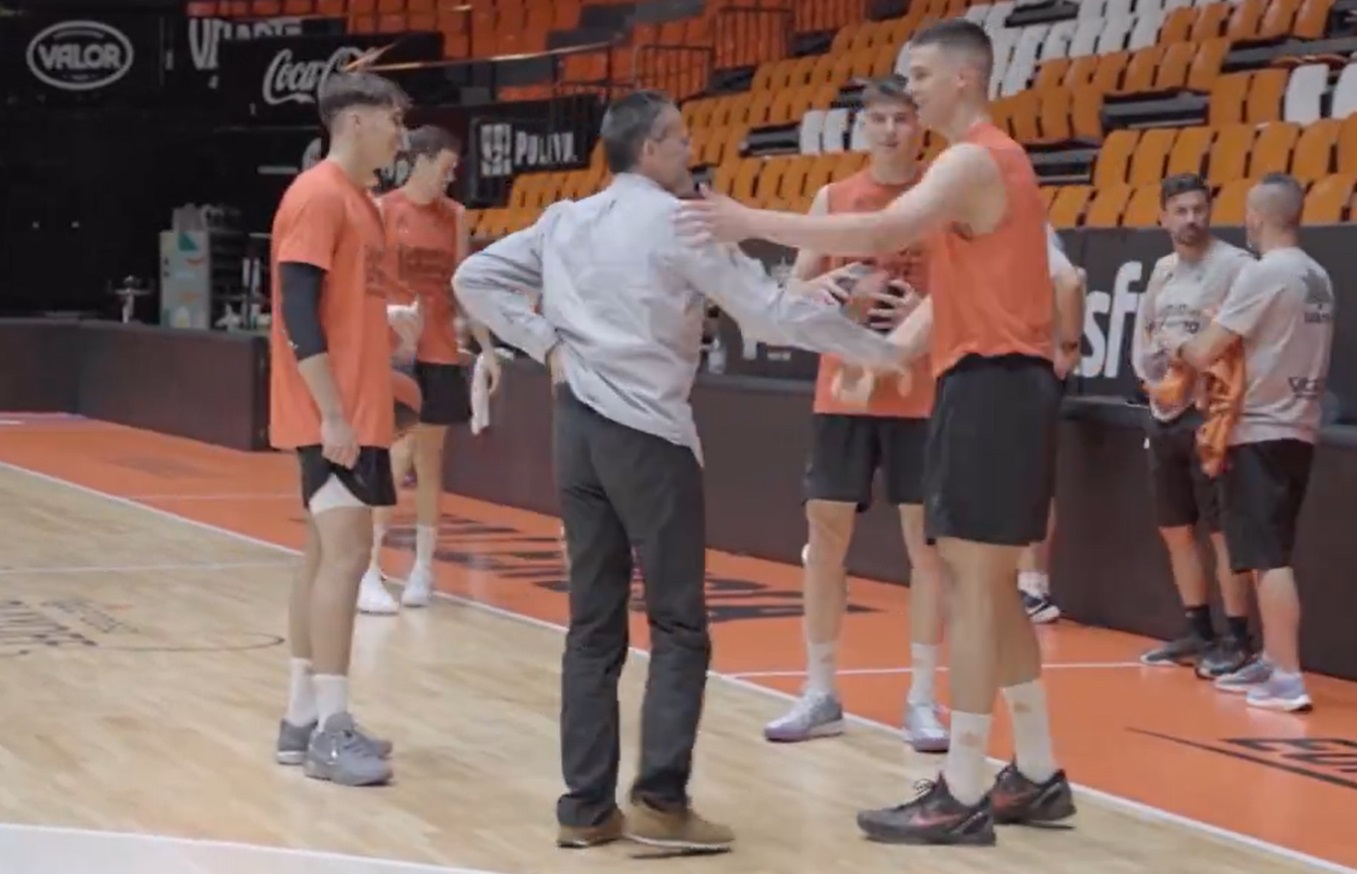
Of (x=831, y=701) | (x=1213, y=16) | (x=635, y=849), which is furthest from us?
(x=1213, y=16)

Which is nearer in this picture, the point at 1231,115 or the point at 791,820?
the point at 791,820

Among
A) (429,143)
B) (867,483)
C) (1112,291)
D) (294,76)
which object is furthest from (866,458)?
(294,76)

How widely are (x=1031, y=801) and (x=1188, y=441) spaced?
9.41 feet

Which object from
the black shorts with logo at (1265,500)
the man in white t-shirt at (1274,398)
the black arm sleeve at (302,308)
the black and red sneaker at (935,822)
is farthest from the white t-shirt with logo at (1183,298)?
the black arm sleeve at (302,308)

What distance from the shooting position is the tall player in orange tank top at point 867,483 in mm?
6973

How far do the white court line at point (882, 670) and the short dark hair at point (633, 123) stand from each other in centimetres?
293

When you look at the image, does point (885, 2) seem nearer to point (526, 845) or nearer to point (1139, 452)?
point (1139, 452)

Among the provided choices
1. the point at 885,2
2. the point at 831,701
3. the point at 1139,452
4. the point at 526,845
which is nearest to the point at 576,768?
the point at 526,845

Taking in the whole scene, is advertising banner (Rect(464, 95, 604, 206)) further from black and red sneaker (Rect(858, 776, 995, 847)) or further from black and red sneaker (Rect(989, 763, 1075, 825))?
black and red sneaker (Rect(858, 776, 995, 847))

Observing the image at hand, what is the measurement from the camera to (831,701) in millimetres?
7125

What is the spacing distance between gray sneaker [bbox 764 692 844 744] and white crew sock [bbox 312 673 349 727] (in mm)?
1296

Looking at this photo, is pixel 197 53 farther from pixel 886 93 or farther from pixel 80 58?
pixel 886 93

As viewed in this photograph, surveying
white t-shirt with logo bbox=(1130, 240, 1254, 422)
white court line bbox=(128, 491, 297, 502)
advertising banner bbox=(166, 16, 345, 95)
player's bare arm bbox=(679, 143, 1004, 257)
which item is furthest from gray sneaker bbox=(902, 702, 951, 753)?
advertising banner bbox=(166, 16, 345, 95)

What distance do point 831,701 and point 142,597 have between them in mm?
3858
